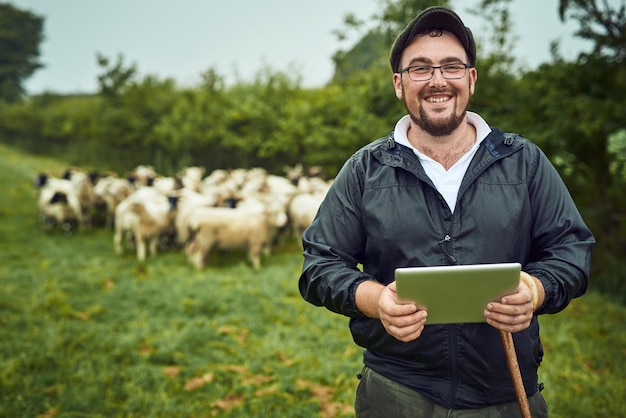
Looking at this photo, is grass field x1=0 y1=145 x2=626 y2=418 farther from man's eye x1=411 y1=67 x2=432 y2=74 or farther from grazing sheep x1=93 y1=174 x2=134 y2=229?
grazing sheep x1=93 y1=174 x2=134 y2=229

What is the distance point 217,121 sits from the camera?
24.1 meters

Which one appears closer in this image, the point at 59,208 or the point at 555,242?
the point at 555,242

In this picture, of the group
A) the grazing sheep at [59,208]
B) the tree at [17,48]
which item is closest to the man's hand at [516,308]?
the grazing sheep at [59,208]

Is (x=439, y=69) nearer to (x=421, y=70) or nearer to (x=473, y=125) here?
(x=421, y=70)

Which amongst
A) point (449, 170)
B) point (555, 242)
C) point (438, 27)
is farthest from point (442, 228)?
point (438, 27)

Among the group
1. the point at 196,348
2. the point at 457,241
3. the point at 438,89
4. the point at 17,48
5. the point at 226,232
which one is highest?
the point at 17,48

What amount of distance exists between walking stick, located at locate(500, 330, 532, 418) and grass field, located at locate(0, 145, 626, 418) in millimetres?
2976

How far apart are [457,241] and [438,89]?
22.4 inches

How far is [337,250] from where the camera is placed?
1938mm

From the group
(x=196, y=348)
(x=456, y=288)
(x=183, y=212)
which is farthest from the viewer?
(x=183, y=212)

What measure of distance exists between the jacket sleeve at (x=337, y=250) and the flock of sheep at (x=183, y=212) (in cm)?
779

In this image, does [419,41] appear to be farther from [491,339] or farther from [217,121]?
[217,121]

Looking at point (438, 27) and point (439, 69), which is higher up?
point (438, 27)

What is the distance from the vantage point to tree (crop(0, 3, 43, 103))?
62.9 metres
